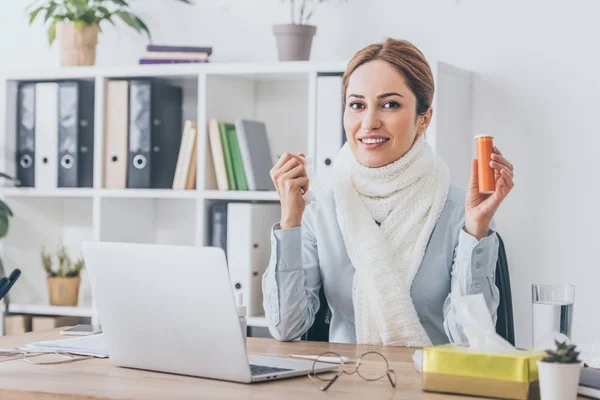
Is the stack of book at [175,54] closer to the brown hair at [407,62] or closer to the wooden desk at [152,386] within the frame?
the brown hair at [407,62]

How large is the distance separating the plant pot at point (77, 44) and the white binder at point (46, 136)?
4.6 inches

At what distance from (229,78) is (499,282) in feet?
5.00

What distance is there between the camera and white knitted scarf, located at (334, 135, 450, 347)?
2064 mm

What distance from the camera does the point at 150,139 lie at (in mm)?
3207

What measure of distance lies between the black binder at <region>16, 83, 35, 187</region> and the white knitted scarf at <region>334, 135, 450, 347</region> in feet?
4.96

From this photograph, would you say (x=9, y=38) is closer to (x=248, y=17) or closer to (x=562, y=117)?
(x=248, y=17)

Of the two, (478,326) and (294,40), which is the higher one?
(294,40)

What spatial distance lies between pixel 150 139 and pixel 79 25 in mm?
509

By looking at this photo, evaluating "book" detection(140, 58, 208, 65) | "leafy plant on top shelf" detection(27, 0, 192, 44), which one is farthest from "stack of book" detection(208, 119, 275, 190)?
"leafy plant on top shelf" detection(27, 0, 192, 44)

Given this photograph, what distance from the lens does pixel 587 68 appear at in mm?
2955

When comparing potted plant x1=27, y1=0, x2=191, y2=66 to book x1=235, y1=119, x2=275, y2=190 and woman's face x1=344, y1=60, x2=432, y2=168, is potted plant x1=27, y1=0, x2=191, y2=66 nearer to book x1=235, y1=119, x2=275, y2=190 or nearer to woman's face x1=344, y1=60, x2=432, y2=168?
book x1=235, y1=119, x2=275, y2=190

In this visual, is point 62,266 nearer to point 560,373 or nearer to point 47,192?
point 47,192

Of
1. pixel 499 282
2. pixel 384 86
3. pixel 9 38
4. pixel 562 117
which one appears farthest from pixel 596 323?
pixel 9 38

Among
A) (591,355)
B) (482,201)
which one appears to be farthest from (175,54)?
(591,355)
